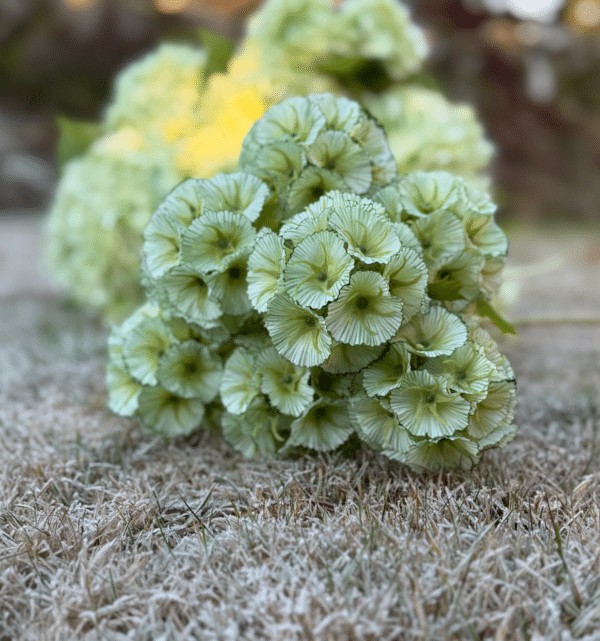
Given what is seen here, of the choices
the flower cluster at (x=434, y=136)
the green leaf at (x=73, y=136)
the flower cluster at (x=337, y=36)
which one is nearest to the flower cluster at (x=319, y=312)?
the flower cluster at (x=434, y=136)

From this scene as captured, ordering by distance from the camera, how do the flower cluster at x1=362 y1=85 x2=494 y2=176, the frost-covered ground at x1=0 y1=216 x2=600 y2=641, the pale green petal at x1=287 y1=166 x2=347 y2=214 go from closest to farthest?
the frost-covered ground at x1=0 y1=216 x2=600 y2=641 → the pale green petal at x1=287 y1=166 x2=347 y2=214 → the flower cluster at x1=362 y1=85 x2=494 y2=176

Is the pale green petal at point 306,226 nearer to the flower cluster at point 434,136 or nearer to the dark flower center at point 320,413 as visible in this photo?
the dark flower center at point 320,413

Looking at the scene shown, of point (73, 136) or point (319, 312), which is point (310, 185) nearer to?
point (319, 312)

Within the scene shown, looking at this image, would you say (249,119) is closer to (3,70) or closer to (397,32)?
(397,32)

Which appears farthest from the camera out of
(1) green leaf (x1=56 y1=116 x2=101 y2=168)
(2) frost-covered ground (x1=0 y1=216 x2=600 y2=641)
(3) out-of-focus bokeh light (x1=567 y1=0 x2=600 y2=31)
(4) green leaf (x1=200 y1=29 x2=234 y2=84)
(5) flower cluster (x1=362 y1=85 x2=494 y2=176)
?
(3) out-of-focus bokeh light (x1=567 y1=0 x2=600 y2=31)

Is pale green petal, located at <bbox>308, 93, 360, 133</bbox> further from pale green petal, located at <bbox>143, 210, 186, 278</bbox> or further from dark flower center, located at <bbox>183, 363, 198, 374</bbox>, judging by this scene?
dark flower center, located at <bbox>183, 363, 198, 374</bbox>

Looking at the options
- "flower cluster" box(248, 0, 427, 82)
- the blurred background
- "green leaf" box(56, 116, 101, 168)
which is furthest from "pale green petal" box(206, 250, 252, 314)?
the blurred background

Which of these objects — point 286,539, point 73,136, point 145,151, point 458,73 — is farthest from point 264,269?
point 458,73
